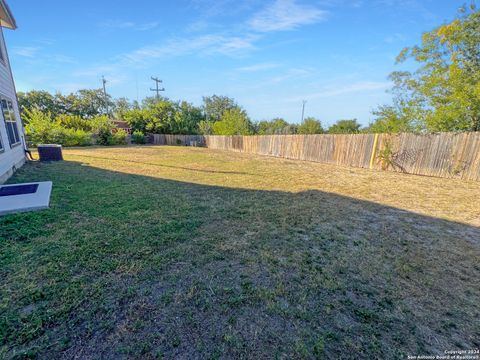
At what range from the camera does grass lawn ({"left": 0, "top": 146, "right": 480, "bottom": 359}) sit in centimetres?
146

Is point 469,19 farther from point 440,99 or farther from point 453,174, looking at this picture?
point 453,174

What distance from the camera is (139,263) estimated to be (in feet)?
7.51

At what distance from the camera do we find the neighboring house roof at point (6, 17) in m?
6.09

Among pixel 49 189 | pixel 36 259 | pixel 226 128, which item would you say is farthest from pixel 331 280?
pixel 226 128

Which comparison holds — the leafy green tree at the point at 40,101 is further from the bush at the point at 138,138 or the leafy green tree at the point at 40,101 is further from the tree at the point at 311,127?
the tree at the point at 311,127

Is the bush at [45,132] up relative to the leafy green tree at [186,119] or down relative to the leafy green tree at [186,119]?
down

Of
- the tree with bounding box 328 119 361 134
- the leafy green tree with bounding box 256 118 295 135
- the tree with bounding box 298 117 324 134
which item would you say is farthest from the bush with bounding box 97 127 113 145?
the tree with bounding box 328 119 361 134

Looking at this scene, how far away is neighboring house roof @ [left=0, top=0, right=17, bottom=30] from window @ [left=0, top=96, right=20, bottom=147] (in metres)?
2.46

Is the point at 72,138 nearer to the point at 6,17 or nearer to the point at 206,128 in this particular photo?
the point at 206,128

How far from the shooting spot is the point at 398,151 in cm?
848

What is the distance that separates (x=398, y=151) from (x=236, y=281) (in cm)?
918

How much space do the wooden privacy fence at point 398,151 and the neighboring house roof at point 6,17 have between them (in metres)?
12.5

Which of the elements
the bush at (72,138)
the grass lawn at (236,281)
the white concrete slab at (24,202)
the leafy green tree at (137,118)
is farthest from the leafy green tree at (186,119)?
the grass lawn at (236,281)

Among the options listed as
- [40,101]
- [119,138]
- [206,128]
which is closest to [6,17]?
[119,138]
